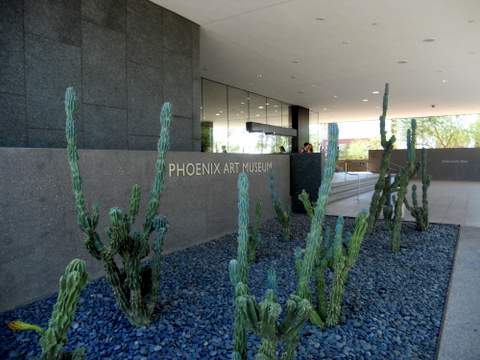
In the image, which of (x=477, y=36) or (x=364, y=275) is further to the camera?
(x=477, y=36)

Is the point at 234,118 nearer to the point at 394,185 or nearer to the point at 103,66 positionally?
the point at 103,66

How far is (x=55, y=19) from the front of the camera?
14.2 feet

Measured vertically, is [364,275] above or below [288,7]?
below

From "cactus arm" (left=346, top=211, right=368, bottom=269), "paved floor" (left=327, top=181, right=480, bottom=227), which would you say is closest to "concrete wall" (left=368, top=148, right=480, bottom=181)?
"paved floor" (left=327, top=181, right=480, bottom=227)

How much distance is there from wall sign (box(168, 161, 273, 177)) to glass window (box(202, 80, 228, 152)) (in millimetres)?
5779

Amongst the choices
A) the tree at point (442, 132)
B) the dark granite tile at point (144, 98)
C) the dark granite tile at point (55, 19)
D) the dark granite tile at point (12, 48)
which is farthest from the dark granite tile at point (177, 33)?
the tree at point (442, 132)

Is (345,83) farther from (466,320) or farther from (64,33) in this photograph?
(466,320)

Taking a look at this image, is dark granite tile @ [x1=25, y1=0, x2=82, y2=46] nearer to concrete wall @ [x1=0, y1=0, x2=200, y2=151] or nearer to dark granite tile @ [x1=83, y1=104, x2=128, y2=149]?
concrete wall @ [x1=0, y1=0, x2=200, y2=151]

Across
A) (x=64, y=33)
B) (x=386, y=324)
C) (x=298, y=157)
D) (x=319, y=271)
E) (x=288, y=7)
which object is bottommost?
(x=386, y=324)

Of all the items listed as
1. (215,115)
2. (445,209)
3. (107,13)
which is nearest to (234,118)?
(215,115)

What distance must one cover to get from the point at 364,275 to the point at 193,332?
203 cm

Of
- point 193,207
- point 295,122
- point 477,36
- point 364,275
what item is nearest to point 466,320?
point 364,275

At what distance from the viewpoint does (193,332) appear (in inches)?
95.9

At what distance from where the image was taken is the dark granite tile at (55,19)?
4109 millimetres
